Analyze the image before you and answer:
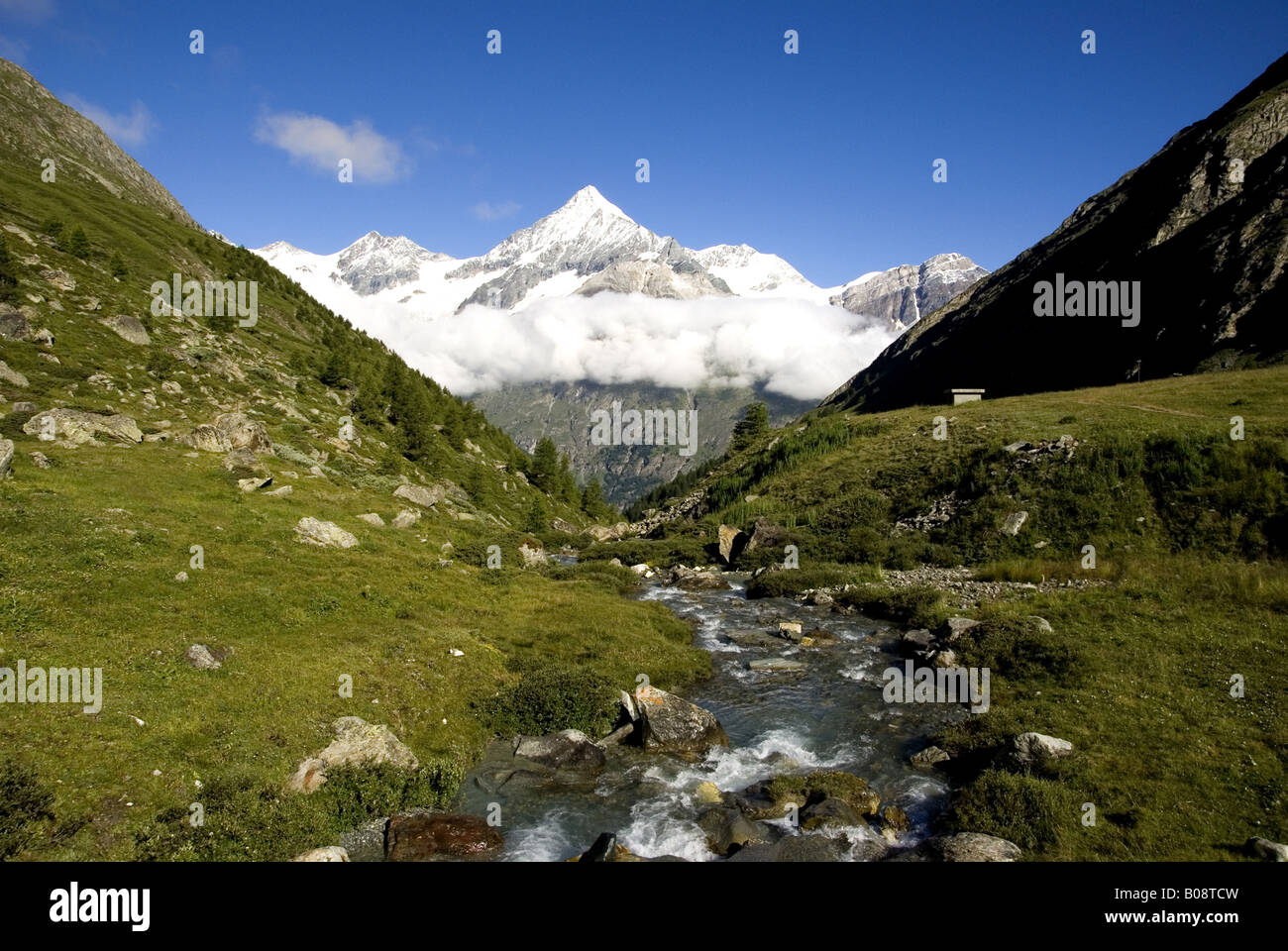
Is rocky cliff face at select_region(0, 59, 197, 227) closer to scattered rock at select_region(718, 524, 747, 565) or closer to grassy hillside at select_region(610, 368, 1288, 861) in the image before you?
scattered rock at select_region(718, 524, 747, 565)

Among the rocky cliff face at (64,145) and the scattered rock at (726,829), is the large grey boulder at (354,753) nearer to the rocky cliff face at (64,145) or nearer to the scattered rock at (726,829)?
the scattered rock at (726,829)

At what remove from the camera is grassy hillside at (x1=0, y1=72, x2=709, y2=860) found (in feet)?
45.6

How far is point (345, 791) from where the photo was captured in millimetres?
15688

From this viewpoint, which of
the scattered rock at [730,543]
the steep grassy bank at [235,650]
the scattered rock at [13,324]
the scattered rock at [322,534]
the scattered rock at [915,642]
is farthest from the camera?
the scattered rock at [730,543]

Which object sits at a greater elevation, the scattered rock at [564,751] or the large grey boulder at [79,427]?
the large grey boulder at [79,427]

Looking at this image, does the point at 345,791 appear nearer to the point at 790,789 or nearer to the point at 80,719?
the point at 80,719

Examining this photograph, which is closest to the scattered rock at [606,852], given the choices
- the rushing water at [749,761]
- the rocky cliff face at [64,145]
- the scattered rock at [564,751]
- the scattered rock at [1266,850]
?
the rushing water at [749,761]

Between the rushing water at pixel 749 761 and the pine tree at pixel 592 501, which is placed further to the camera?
the pine tree at pixel 592 501

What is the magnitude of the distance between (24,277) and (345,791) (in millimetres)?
80338

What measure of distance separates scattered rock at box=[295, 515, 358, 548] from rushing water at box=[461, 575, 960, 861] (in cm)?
2204

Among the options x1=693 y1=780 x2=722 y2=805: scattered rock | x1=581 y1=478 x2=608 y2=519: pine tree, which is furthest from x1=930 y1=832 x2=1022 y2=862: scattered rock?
x1=581 y1=478 x2=608 y2=519: pine tree

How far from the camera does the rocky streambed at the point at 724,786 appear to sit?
49.3 feet

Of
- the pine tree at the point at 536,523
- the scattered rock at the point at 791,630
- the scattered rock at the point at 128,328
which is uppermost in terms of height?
the scattered rock at the point at 128,328

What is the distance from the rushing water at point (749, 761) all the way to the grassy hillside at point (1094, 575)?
2015 millimetres
